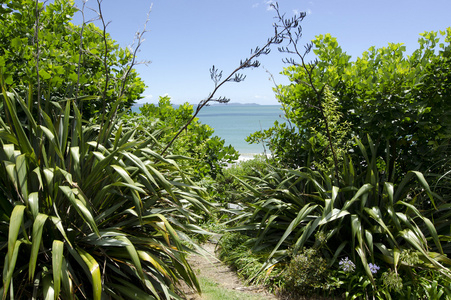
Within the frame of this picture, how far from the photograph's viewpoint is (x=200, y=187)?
3.89m

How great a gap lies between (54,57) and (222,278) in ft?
10.0

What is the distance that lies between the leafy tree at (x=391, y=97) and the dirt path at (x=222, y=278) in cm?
175

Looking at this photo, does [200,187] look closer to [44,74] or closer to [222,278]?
[222,278]

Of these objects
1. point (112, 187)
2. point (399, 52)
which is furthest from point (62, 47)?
point (399, 52)

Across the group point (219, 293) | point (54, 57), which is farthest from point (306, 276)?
point (54, 57)

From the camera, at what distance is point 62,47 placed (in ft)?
15.7

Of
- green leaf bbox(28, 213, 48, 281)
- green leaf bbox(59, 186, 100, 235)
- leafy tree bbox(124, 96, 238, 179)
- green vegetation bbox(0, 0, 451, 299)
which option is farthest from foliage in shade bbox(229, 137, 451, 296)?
green leaf bbox(28, 213, 48, 281)

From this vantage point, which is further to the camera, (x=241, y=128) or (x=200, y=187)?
(x=241, y=128)

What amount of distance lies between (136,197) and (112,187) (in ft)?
1.31

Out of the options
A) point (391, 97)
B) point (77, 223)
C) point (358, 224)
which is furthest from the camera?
point (391, 97)

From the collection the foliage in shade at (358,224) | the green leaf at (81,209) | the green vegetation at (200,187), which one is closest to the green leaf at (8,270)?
the green vegetation at (200,187)

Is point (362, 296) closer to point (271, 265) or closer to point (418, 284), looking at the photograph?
point (418, 284)

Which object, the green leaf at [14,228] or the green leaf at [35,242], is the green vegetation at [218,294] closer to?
the green leaf at [35,242]

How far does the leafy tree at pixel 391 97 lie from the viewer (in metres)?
4.46
